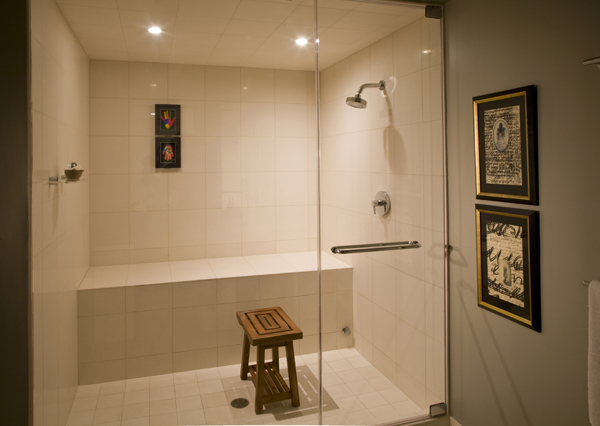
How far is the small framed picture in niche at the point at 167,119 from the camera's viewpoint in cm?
214

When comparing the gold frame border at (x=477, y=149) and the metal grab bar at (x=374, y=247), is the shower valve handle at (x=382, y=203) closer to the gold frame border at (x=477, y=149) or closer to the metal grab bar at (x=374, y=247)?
the metal grab bar at (x=374, y=247)

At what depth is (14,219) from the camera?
73.2 inches

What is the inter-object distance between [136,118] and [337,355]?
1.51m

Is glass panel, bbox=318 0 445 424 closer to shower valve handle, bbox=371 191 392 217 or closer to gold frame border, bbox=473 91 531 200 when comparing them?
shower valve handle, bbox=371 191 392 217

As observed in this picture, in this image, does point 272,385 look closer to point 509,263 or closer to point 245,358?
point 245,358

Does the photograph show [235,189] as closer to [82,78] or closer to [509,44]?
[82,78]

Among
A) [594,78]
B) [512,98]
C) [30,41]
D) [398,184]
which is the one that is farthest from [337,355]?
[30,41]

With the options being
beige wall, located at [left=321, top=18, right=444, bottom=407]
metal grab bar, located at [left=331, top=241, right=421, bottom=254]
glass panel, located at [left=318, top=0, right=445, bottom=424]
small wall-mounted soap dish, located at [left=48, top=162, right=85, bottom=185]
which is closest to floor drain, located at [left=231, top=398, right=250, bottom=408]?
glass panel, located at [left=318, top=0, right=445, bottom=424]

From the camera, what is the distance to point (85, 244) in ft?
6.83

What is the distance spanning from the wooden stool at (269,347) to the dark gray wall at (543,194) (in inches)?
36.2

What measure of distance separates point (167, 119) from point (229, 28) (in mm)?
531

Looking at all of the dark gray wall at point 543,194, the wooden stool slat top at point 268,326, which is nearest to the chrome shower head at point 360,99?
the dark gray wall at point 543,194

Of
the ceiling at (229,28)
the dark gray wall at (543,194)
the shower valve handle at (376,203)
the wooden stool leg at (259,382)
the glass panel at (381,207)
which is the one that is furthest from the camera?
the shower valve handle at (376,203)

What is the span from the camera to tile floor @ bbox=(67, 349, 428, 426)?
6.96 ft
